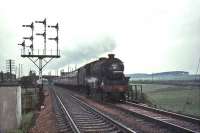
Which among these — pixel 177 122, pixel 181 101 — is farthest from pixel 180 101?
pixel 177 122

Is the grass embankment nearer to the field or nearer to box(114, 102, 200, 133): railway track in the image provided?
the field

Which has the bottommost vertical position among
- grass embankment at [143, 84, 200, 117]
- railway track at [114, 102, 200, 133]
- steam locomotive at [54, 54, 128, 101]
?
grass embankment at [143, 84, 200, 117]

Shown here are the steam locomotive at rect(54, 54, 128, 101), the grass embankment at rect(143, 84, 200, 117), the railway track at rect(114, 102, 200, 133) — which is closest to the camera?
the railway track at rect(114, 102, 200, 133)

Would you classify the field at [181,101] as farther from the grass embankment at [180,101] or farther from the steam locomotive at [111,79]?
the steam locomotive at [111,79]

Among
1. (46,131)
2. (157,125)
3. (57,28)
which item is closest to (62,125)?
A: (46,131)

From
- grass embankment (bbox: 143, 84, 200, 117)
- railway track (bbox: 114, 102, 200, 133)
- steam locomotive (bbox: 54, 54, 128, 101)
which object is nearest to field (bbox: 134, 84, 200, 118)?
grass embankment (bbox: 143, 84, 200, 117)

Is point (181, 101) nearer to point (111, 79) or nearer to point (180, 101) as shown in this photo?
point (180, 101)

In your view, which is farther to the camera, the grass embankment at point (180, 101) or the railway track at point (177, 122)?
the grass embankment at point (180, 101)

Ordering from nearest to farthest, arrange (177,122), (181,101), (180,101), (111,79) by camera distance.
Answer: (177,122), (111,79), (181,101), (180,101)

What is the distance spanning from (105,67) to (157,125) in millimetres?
13384

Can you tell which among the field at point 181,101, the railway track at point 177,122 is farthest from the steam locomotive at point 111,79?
the railway track at point 177,122

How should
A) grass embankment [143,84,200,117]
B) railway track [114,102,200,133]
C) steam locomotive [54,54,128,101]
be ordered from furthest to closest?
steam locomotive [54,54,128,101] → grass embankment [143,84,200,117] → railway track [114,102,200,133]

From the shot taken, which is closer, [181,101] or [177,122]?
[177,122]

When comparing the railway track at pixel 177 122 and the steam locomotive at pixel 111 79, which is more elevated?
the steam locomotive at pixel 111 79
